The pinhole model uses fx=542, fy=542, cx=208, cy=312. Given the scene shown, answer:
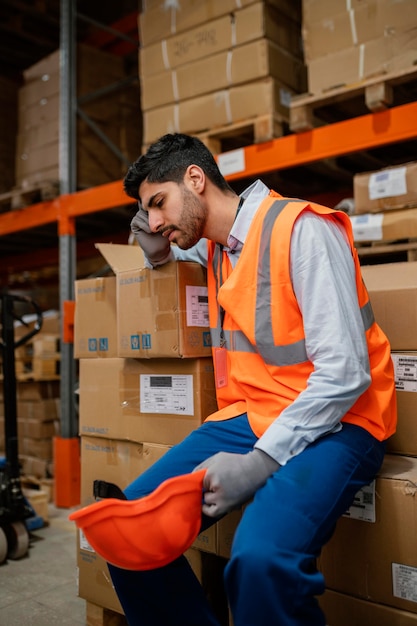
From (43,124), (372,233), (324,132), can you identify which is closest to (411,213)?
(372,233)

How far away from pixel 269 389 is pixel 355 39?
2.30 m

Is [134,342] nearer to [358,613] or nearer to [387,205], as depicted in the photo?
[358,613]

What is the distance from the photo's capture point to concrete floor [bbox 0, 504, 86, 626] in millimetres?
2488

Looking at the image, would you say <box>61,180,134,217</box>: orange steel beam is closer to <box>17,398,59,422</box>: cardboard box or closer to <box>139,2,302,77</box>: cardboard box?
<box>139,2,302,77</box>: cardboard box

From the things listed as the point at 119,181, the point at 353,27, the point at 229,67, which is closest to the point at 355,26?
the point at 353,27

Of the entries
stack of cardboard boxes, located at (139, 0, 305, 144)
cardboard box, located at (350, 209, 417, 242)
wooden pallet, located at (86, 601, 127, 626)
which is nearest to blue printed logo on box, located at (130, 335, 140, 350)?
wooden pallet, located at (86, 601, 127, 626)

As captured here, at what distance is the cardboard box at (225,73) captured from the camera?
11.2 ft

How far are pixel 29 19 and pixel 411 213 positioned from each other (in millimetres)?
5122

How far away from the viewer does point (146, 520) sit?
1499 millimetres

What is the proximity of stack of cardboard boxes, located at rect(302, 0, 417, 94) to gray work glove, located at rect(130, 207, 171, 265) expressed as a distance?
64.2 inches

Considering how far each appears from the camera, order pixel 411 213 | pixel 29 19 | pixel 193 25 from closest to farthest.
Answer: pixel 411 213
pixel 193 25
pixel 29 19

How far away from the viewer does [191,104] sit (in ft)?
Answer: 12.1

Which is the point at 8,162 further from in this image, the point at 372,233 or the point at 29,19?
the point at 372,233

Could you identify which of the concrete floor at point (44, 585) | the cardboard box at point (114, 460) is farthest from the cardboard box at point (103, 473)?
the concrete floor at point (44, 585)
